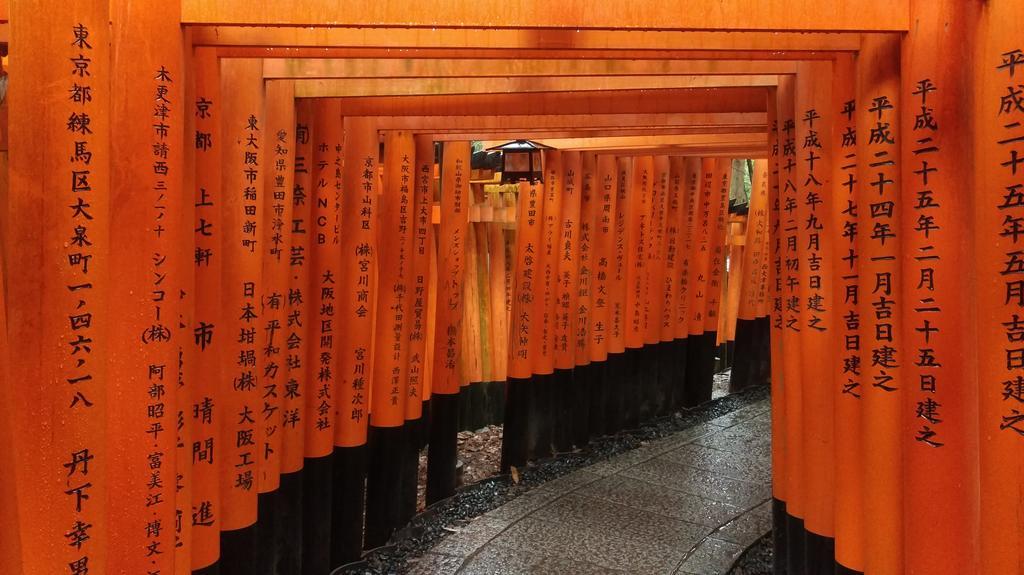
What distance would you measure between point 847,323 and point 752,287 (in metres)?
8.25

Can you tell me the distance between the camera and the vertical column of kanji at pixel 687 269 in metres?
9.98

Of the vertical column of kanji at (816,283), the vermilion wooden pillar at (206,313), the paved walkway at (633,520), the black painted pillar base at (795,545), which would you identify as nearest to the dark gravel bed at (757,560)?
the paved walkway at (633,520)

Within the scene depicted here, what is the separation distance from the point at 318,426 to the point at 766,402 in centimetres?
819

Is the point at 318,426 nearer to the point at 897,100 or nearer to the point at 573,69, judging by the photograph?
the point at 573,69

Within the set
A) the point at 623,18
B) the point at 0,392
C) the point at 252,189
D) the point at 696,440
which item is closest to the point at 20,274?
the point at 0,392

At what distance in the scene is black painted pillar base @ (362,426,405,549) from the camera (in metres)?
6.62

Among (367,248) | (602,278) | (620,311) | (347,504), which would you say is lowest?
(347,504)

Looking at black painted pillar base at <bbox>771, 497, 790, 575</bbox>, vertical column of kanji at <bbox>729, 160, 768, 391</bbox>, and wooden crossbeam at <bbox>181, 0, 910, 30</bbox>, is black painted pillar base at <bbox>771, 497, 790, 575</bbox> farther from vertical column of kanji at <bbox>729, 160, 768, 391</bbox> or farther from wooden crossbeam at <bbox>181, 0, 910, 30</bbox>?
vertical column of kanji at <bbox>729, 160, 768, 391</bbox>

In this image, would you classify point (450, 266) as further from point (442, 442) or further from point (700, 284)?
point (700, 284)

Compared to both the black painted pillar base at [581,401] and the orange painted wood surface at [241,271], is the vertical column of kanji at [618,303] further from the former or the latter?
the orange painted wood surface at [241,271]

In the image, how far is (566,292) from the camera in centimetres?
877

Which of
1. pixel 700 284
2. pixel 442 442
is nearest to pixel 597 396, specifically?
pixel 700 284

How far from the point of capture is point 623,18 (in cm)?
293

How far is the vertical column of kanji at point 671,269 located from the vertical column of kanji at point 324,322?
16.8 ft
